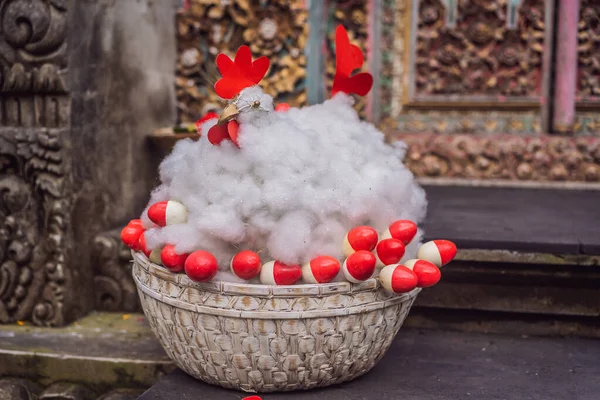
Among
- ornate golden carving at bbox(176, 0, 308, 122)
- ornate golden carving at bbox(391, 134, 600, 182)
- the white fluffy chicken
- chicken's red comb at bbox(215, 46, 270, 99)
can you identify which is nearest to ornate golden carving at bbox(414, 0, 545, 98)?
ornate golden carving at bbox(391, 134, 600, 182)

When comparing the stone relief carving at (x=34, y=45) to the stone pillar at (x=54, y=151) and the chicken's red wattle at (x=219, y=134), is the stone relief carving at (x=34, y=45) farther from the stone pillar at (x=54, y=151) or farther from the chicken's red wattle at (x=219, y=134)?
the chicken's red wattle at (x=219, y=134)

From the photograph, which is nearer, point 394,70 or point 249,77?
point 249,77

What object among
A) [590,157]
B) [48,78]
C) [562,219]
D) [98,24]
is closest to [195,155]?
[48,78]

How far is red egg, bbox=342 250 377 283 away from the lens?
1.35 metres

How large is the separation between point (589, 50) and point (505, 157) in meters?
0.69

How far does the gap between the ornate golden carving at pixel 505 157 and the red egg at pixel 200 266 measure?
6.62 feet

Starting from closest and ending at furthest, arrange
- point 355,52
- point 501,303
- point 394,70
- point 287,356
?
point 287,356 < point 355,52 < point 501,303 < point 394,70

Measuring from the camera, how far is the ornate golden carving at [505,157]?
308 centimetres

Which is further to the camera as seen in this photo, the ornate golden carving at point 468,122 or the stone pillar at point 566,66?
the ornate golden carving at point 468,122

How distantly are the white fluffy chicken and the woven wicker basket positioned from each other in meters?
0.08

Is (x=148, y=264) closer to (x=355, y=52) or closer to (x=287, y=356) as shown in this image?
(x=287, y=356)

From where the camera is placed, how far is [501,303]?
203 centimetres

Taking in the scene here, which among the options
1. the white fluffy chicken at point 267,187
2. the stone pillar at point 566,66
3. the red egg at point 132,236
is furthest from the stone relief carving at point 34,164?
the stone pillar at point 566,66

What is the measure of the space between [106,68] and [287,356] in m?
1.46
